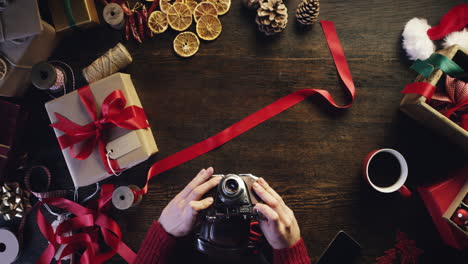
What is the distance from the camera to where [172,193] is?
1.05 m

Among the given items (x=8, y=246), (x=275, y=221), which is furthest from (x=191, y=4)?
(x=8, y=246)

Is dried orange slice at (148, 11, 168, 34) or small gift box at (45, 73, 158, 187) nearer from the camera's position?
small gift box at (45, 73, 158, 187)

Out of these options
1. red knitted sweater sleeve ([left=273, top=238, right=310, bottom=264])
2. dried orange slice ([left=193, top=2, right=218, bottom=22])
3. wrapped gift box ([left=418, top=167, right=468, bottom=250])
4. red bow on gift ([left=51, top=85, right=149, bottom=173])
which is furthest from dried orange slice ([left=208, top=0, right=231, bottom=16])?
wrapped gift box ([left=418, top=167, right=468, bottom=250])

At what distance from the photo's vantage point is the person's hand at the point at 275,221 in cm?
83

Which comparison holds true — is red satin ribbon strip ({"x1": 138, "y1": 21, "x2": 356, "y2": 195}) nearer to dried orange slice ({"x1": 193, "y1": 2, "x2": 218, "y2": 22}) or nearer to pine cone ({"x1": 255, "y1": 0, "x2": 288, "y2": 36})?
pine cone ({"x1": 255, "y1": 0, "x2": 288, "y2": 36})

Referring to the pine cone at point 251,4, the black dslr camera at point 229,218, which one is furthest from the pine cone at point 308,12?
the black dslr camera at point 229,218

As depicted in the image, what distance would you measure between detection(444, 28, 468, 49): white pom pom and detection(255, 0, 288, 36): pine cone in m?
0.57

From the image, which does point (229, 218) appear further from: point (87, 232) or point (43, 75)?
point (43, 75)

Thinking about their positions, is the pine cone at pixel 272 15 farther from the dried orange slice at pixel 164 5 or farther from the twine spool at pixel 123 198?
the twine spool at pixel 123 198

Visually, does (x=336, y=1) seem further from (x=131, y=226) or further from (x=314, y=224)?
(x=131, y=226)

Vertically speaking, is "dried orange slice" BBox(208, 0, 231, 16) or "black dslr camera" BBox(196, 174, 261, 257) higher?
"dried orange slice" BBox(208, 0, 231, 16)

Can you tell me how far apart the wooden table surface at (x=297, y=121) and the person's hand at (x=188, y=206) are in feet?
0.47

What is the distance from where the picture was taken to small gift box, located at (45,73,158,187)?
0.92m

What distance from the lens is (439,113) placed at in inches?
35.5
